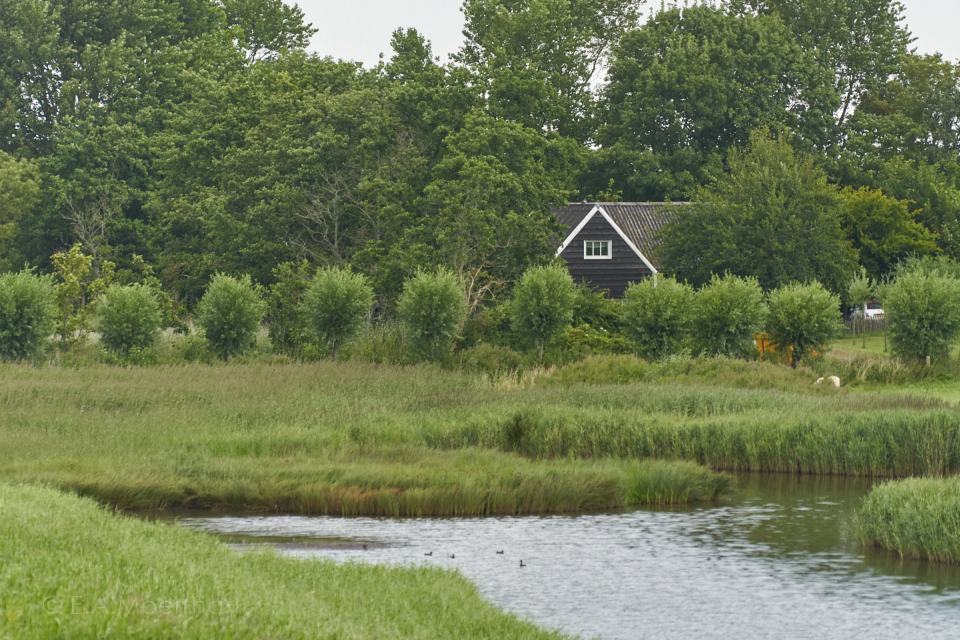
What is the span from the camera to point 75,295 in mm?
61406

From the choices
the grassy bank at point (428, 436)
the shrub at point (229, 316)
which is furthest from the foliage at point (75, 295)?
the grassy bank at point (428, 436)

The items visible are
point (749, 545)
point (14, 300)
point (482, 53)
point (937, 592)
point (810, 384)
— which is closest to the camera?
point (937, 592)

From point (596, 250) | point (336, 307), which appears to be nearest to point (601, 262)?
point (596, 250)

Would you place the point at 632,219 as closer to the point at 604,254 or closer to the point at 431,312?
the point at 604,254

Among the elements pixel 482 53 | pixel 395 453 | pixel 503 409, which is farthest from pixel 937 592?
pixel 482 53

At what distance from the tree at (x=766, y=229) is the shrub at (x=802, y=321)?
44.8 ft

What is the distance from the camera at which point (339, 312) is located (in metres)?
55.5

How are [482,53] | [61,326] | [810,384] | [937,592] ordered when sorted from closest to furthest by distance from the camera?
[937,592]
[810,384]
[61,326]
[482,53]

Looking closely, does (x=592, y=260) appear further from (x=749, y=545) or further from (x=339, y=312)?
(x=749, y=545)

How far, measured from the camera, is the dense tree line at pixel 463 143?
65500 millimetres

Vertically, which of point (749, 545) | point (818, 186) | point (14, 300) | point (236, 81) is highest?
point (236, 81)

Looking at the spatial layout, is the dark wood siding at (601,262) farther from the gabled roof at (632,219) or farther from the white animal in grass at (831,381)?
the white animal in grass at (831,381)

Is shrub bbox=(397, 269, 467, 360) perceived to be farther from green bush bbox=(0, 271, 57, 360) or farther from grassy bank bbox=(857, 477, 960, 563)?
grassy bank bbox=(857, 477, 960, 563)

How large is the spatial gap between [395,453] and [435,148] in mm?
36317
